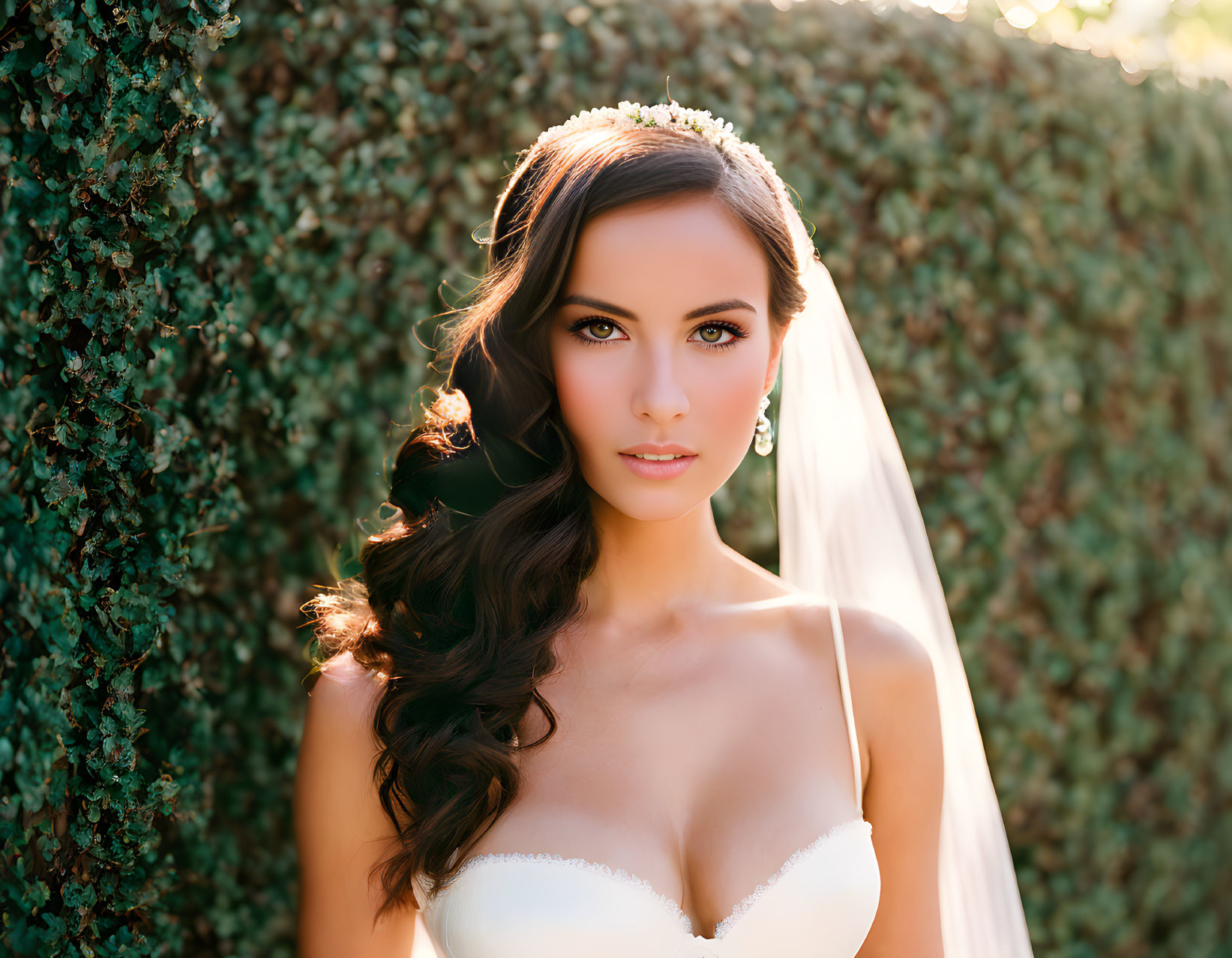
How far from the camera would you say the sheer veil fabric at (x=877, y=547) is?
229 centimetres

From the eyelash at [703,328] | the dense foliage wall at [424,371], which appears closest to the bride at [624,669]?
the eyelash at [703,328]

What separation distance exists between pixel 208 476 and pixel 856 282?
2231 mm

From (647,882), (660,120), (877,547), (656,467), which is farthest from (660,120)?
(647,882)

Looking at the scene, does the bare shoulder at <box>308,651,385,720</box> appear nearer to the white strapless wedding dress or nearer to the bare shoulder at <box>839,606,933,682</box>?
the white strapless wedding dress

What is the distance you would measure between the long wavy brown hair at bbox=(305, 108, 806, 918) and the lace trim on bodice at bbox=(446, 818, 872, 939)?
0.21 feet

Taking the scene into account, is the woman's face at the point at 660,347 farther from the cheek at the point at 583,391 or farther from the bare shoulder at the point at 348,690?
the bare shoulder at the point at 348,690

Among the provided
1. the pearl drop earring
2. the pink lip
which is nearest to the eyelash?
the pink lip

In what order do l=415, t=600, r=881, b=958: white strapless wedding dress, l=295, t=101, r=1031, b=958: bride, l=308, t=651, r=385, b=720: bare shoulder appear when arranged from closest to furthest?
l=415, t=600, r=881, b=958: white strapless wedding dress, l=295, t=101, r=1031, b=958: bride, l=308, t=651, r=385, b=720: bare shoulder

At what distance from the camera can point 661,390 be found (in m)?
1.78

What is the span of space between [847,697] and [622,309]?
0.96m

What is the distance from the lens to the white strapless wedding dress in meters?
1.69

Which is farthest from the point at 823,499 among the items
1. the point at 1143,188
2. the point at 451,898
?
the point at 1143,188

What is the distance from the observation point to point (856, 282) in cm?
346

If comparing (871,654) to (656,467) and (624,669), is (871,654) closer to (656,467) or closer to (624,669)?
(624,669)
